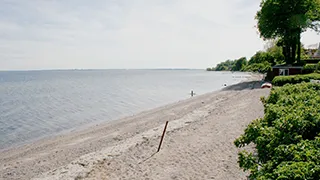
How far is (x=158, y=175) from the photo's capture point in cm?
933

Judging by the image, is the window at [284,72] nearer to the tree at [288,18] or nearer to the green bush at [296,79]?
the tree at [288,18]

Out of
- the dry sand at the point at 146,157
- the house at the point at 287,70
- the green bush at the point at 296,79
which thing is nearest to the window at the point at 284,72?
the house at the point at 287,70

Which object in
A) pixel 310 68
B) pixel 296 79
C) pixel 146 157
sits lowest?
pixel 146 157

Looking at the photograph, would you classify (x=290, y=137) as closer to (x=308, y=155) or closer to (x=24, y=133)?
(x=308, y=155)

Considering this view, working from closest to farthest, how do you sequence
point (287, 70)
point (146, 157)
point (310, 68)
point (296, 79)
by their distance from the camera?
1. point (146, 157)
2. point (296, 79)
3. point (310, 68)
4. point (287, 70)

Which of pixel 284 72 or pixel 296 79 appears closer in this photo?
pixel 296 79

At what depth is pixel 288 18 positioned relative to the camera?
132ft

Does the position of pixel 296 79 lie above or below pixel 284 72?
below

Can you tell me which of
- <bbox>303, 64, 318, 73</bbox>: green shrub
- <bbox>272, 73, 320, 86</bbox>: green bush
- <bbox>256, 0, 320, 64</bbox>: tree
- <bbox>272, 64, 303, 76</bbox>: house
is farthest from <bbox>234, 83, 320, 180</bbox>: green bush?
<bbox>256, 0, 320, 64</bbox>: tree

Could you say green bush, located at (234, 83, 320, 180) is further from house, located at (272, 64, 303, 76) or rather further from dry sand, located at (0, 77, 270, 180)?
house, located at (272, 64, 303, 76)

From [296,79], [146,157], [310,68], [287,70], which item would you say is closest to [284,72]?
[287,70]

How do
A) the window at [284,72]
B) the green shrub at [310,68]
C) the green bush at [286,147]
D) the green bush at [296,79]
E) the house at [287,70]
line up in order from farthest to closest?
1. the window at [284,72]
2. the house at [287,70]
3. the green shrub at [310,68]
4. the green bush at [296,79]
5. the green bush at [286,147]

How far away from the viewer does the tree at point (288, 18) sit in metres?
39.7

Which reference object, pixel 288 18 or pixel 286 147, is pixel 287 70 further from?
pixel 286 147
